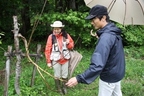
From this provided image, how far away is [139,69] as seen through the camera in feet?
26.6

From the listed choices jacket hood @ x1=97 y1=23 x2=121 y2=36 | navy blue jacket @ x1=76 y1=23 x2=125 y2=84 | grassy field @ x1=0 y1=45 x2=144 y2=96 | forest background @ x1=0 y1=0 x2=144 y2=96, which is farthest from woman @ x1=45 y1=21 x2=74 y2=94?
forest background @ x1=0 y1=0 x2=144 y2=96

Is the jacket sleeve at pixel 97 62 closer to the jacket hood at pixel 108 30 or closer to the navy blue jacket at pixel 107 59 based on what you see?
the navy blue jacket at pixel 107 59

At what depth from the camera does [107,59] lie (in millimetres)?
3404

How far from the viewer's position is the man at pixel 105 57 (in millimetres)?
3137

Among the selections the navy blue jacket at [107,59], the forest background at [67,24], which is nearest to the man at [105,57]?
the navy blue jacket at [107,59]

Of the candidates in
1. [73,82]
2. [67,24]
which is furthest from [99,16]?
[67,24]

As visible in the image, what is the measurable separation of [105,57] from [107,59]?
231mm

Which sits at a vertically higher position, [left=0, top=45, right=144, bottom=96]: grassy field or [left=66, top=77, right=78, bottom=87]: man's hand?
[left=66, top=77, right=78, bottom=87]: man's hand

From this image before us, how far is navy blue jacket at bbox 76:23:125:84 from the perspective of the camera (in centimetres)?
312

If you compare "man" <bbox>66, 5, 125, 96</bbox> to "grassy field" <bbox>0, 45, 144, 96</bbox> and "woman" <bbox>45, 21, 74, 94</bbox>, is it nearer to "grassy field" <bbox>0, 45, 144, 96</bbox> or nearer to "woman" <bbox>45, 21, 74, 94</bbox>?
"grassy field" <bbox>0, 45, 144, 96</bbox>

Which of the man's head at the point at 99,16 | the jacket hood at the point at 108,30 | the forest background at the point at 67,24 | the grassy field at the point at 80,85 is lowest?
the grassy field at the point at 80,85

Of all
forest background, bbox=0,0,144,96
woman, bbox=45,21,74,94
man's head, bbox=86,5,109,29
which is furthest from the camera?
forest background, bbox=0,0,144,96

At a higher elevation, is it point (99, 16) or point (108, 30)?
point (99, 16)

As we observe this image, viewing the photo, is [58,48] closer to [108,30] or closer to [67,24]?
[108,30]
